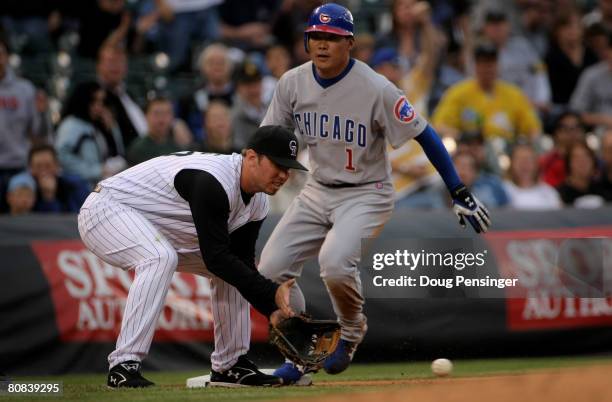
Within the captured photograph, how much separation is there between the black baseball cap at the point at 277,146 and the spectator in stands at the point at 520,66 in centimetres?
743

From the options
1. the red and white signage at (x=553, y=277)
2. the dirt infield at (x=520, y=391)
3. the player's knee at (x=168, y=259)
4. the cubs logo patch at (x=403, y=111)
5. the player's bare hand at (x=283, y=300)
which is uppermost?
the cubs logo patch at (x=403, y=111)

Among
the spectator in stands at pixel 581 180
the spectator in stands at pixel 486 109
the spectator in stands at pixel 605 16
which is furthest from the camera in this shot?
the spectator in stands at pixel 605 16

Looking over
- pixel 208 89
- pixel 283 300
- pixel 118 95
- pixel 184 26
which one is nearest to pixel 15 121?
pixel 118 95

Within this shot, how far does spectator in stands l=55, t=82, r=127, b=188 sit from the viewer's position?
10141 millimetres

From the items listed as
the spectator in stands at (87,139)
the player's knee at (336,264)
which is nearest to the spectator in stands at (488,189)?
the spectator in stands at (87,139)

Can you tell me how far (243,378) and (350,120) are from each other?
171 centimetres

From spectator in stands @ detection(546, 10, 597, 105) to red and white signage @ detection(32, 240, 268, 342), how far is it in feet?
19.8

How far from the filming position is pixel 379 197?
273 inches

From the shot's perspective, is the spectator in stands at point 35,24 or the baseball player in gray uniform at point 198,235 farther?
the spectator in stands at point 35,24

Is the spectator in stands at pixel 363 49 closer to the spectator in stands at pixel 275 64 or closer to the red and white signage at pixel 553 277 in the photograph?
the spectator in stands at pixel 275 64

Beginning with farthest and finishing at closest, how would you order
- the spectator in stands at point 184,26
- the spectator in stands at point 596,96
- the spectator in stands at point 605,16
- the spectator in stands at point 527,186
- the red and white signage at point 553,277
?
the spectator in stands at point 605,16
the spectator in stands at point 596,96
the spectator in stands at point 184,26
the spectator in stands at point 527,186
the red and white signage at point 553,277

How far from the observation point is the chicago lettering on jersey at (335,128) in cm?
678

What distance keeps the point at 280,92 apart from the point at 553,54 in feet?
23.4

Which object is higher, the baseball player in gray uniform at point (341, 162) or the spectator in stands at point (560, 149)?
the baseball player in gray uniform at point (341, 162)
